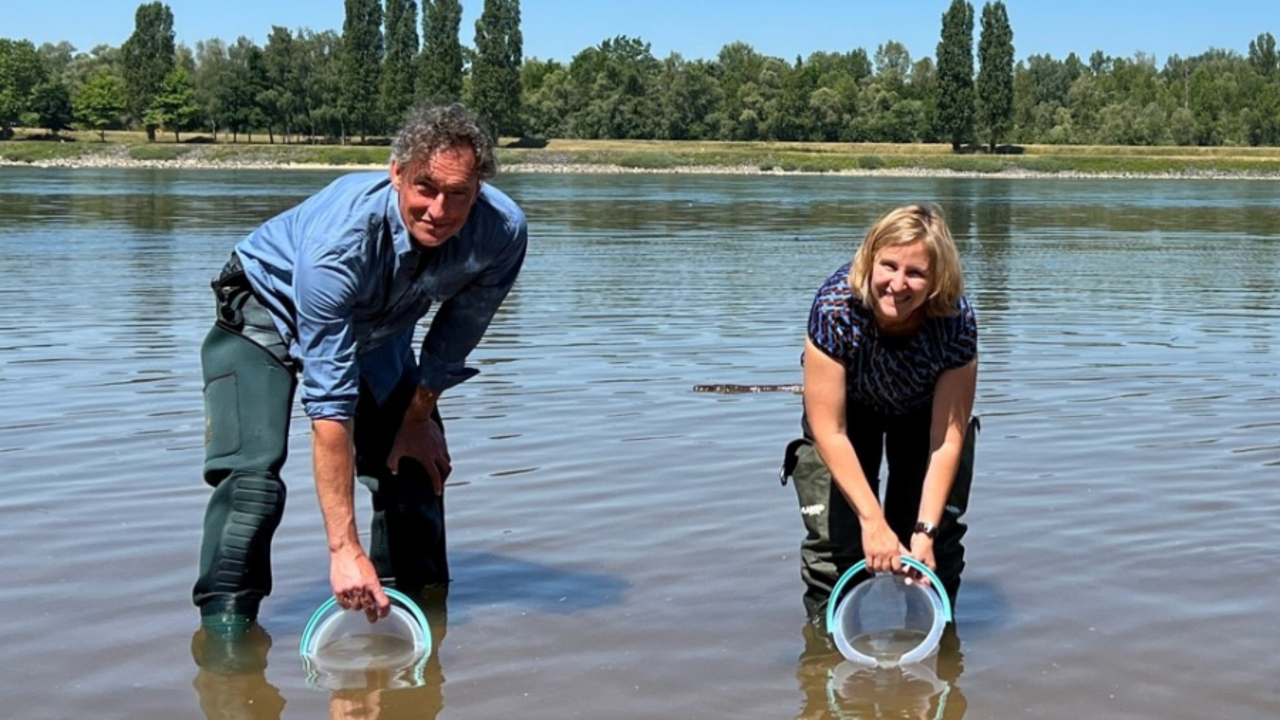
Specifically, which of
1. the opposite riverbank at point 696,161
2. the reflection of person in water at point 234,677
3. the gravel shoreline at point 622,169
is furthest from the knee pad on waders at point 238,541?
the opposite riverbank at point 696,161

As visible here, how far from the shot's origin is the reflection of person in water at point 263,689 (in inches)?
193

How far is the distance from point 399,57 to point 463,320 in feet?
350

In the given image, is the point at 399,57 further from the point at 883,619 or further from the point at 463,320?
the point at 883,619

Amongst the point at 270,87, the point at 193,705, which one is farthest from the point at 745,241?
the point at 270,87

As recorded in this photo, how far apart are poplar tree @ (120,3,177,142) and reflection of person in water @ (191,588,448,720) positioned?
121000 millimetres

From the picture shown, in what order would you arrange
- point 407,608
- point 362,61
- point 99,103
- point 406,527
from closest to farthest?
1. point 407,608
2. point 406,527
3. point 362,61
4. point 99,103

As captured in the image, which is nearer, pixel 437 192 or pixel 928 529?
pixel 437 192

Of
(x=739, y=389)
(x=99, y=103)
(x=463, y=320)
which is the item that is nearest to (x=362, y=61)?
(x=99, y=103)

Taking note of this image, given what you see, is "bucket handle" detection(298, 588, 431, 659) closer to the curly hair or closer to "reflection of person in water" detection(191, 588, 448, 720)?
"reflection of person in water" detection(191, 588, 448, 720)

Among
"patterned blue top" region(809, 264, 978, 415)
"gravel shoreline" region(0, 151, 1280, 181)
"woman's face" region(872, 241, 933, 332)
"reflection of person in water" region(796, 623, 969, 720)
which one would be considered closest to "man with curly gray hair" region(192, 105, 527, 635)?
"patterned blue top" region(809, 264, 978, 415)

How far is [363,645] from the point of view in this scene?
210 inches

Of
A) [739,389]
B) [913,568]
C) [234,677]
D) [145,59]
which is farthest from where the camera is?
[145,59]

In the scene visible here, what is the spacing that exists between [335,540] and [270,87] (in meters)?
127

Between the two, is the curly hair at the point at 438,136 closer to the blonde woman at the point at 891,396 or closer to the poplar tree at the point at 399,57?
the blonde woman at the point at 891,396
